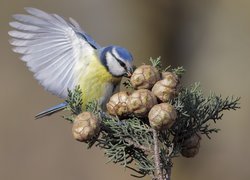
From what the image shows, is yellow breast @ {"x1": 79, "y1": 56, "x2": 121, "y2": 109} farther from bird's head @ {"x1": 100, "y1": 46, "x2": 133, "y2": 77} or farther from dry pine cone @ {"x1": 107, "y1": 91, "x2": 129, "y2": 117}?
dry pine cone @ {"x1": 107, "y1": 91, "x2": 129, "y2": 117}

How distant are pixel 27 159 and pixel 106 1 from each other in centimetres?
174

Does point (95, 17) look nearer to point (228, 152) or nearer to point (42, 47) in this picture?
point (228, 152)

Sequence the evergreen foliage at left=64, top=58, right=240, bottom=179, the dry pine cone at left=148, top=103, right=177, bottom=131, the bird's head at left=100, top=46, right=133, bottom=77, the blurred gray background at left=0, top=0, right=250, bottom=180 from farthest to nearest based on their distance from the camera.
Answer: the blurred gray background at left=0, top=0, right=250, bottom=180
the bird's head at left=100, top=46, right=133, bottom=77
the evergreen foliage at left=64, top=58, right=240, bottom=179
the dry pine cone at left=148, top=103, right=177, bottom=131

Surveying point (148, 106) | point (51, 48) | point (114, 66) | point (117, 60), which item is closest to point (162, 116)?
point (148, 106)

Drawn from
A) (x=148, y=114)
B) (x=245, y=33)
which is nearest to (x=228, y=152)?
(x=245, y=33)

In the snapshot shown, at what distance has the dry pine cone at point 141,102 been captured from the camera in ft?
4.52

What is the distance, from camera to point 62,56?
7.47 ft

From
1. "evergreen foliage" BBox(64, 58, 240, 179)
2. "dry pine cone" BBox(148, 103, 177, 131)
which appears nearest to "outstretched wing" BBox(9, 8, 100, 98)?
"evergreen foliage" BBox(64, 58, 240, 179)

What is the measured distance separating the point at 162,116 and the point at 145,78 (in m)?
0.14

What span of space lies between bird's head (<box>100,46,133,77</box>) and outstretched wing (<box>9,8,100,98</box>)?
3.1 inches

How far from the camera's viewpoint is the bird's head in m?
2.01

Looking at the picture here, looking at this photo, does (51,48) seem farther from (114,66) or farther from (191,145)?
(191,145)

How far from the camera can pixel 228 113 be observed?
550 cm

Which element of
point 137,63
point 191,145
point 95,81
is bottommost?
point 137,63
